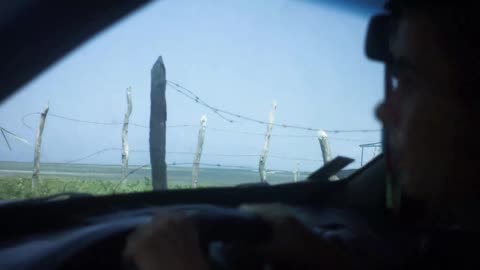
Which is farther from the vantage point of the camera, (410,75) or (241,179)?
(241,179)

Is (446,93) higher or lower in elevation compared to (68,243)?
higher

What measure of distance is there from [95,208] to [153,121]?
4092 millimetres

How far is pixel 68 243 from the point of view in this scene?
1.33m

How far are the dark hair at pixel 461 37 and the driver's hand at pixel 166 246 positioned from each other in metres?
0.76

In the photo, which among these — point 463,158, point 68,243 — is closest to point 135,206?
point 68,243

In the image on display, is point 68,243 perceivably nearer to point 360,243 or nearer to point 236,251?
point 236,251

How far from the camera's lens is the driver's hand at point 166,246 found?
1.11 meters

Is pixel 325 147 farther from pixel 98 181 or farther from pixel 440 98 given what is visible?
pixel 440 98

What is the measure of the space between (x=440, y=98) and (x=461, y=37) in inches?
6.2

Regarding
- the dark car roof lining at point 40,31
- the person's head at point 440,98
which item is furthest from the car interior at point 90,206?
the person's head at point 440,98

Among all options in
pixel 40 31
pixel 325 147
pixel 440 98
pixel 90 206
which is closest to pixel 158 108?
pixel 325 147

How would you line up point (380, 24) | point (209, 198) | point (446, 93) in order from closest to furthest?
1. point (446, 93)
2. point (380, 24)
3. point (209, 198)

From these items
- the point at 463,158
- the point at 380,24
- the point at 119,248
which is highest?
the point at 380,24

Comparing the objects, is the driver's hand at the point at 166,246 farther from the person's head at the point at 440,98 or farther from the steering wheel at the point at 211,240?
the person's head at the point at 440,98
